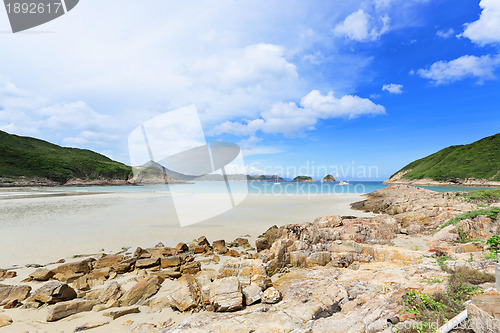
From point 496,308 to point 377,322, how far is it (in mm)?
2247

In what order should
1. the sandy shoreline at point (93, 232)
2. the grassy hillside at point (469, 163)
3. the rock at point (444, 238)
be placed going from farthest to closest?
1. the grassy hillside at point (469, 163)
2. the sandy shoreline at point (93, 232)
3. the rock at point (444, 238)

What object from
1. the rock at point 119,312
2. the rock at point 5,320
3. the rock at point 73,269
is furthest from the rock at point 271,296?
the rock at point 73,269

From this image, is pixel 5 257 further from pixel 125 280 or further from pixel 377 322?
pixel 377 322

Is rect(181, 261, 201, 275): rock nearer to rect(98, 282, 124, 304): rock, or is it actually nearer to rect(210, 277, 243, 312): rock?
rect(98, 282, 124, 304): rock

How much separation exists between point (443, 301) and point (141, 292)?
992cm

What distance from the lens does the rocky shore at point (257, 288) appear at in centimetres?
588

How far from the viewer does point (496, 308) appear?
3.58m

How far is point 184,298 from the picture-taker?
24.9 feet

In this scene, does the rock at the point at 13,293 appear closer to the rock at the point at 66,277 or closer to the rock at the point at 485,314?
the rock at the point at 66,277

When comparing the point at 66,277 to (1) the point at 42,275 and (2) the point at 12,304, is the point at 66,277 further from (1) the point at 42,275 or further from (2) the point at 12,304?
(2) the point at 12,304

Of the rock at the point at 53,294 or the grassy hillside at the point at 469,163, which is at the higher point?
the grassy hillside at the point at 469,163

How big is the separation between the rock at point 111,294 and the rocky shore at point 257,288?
0.05 metres

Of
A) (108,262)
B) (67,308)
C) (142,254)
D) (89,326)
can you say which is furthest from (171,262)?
(89,326)

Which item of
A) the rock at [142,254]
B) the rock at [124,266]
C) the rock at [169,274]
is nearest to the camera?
the rock at [169,274]
